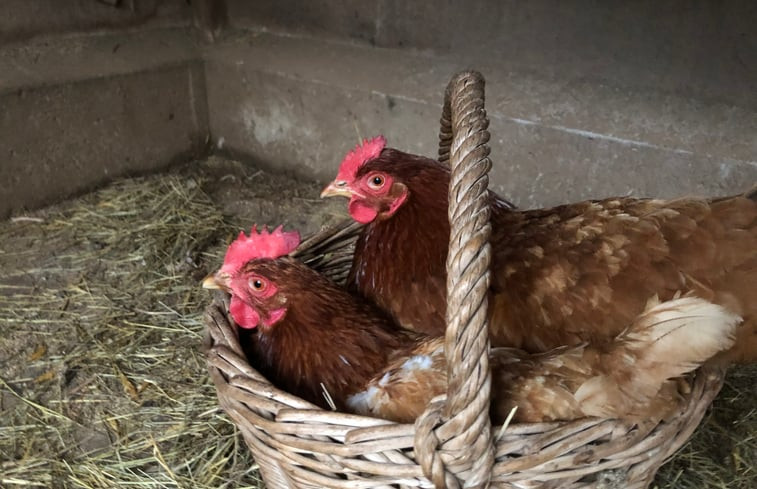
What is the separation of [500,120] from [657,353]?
4.28ft

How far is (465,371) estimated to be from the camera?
0.66 metres

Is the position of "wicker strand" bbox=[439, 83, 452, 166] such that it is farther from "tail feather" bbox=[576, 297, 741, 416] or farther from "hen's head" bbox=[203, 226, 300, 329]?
"tail feather" bbox=[576, 297, 741, 416]

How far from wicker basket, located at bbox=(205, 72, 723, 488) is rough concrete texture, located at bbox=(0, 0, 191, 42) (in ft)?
6.11

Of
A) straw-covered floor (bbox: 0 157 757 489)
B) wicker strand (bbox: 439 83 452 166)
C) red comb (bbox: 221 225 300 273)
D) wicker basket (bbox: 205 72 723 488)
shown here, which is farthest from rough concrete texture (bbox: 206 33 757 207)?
red comb (bbox: 221 225 300 273)

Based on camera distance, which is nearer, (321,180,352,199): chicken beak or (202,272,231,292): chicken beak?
(202,272,231,292): chicken beak

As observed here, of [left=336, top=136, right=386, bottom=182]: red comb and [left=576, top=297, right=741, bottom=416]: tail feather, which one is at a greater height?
[left=336, top=136, right=386, bottom=182]: red comb

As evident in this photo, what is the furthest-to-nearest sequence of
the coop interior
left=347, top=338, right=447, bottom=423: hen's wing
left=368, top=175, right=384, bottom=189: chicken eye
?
the coop interior, left=368, top=175, right=384, bottom=189: chicken eye, left=347, top=338, right=447, bottom=423: hen's wing

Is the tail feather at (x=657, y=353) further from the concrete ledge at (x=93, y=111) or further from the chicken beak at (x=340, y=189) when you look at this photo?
the concrete ledge at (x=93, y=111)

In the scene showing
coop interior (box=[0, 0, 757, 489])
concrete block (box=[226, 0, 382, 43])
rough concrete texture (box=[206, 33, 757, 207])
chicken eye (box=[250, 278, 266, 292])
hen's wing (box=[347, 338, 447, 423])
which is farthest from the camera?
concrete block (box=[226, 0, 382, 43])

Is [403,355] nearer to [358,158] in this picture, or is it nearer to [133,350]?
[358,158]

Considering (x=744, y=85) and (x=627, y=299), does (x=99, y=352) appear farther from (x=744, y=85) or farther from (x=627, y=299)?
(x=744, y=85)

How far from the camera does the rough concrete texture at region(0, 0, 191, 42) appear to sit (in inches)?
82.4

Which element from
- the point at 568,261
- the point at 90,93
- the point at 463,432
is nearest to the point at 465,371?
the point at 463,432

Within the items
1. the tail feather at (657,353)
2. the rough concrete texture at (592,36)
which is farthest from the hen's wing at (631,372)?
the rough concrete texture at (592,36)
